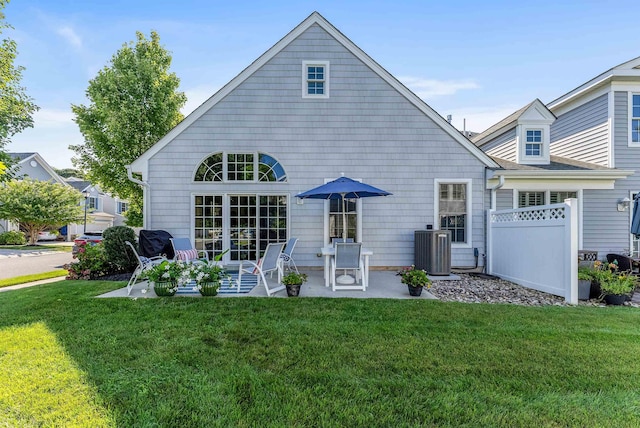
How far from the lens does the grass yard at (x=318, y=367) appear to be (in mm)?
2197

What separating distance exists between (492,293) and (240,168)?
6.81 m

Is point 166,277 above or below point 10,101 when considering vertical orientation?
below

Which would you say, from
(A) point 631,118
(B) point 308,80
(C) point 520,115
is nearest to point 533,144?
(C) point 520,115

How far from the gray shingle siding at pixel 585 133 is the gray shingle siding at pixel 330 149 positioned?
4587 mm

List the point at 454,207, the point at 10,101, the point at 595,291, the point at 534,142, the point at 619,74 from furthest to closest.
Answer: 1. the point at 10,101
2. the point at 534,142
3. the point at 619,74
4. the point at 454,207
5. the point at 595,291

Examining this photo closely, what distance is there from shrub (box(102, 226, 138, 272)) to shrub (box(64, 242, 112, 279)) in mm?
159

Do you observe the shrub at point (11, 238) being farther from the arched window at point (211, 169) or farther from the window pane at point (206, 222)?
the arched window at point (211, 169)

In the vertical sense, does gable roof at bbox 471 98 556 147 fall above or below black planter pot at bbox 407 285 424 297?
above

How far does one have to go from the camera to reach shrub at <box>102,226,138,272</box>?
7.78 meters

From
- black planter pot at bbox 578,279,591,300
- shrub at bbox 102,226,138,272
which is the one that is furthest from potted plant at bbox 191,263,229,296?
black planter pot at bbox 578,279,591,300

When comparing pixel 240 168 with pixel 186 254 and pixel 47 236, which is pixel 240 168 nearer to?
pixel 186 254

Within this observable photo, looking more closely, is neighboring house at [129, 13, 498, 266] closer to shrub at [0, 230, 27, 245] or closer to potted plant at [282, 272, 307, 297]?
potted plant at [282, 272, 307, 297]

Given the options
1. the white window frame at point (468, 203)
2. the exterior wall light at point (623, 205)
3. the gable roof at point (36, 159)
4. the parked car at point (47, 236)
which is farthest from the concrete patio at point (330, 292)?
the gable roof at point (36, 159)

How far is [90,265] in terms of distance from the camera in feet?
25.4
